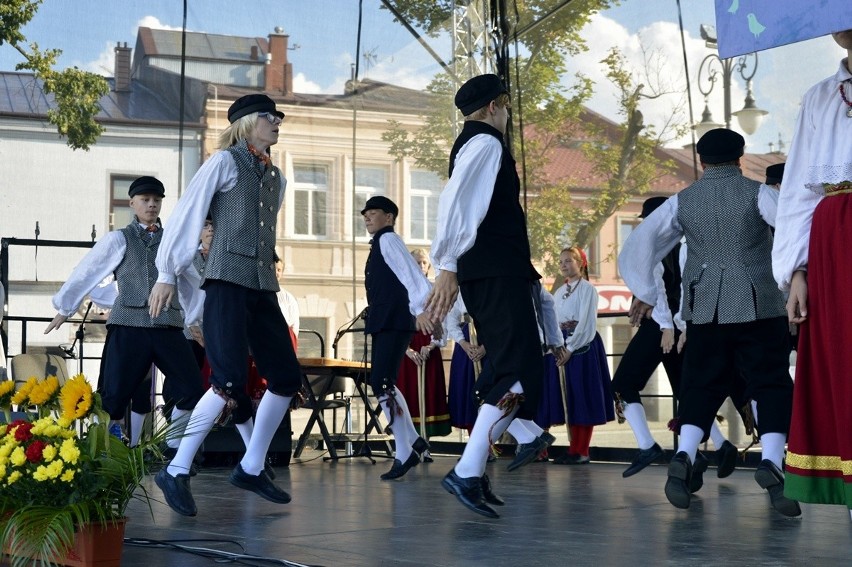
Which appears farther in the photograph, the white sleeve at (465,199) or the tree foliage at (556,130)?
the tree foliage at (556,130)

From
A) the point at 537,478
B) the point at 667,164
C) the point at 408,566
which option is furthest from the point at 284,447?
the point at 408,566

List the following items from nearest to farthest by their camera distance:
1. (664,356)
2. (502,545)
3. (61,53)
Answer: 1. (502,545)
2. (664,356)
3. (61,53)

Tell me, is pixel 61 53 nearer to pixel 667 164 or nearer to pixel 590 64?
pixel 590 64

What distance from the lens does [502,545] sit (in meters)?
3.39

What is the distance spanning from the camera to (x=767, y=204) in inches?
173

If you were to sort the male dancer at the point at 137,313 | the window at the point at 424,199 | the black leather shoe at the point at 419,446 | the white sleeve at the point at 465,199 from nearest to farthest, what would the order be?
the white sleeve at the point at 465,199
the male dancer at the point at 137,313
the black leather shoe at the point at 419,446
the window at the point at 424,199

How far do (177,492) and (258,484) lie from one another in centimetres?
35

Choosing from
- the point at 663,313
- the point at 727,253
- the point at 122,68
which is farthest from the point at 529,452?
the point at 122,68

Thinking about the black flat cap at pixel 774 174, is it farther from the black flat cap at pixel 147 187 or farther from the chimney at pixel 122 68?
the chimney at pixel 122 68

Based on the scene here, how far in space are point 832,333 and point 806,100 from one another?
588 mm

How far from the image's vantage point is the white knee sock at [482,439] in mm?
3953

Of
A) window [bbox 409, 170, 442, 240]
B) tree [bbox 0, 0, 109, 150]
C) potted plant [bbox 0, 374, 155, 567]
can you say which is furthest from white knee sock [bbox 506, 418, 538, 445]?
tree [bbox 0, 0, 109, 150]

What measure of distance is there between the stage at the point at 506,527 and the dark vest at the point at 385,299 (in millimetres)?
896

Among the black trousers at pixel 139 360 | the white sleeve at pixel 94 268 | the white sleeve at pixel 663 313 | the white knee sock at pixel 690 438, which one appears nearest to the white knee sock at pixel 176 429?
the black trousers at pixel 139 360
